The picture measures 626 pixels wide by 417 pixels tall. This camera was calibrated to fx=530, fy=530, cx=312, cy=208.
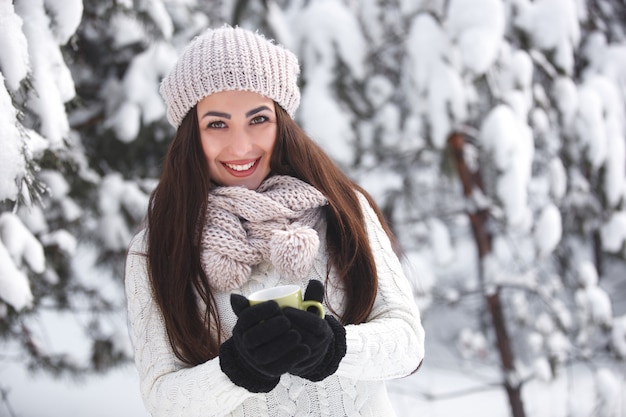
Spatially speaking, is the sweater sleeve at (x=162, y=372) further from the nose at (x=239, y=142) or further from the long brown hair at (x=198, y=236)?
the nose at (x=239, y=142)

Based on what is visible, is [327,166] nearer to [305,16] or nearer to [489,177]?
[305,16]

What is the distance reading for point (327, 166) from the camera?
1.65 meters

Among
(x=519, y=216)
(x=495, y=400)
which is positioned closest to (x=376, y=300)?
(x=519, y=216)

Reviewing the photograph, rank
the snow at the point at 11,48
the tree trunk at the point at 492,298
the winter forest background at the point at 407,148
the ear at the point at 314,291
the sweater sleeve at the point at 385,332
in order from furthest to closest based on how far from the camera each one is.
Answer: the tree trunk at the point at 492,298
the winter forest background at the point at 407,148
the snow at the point at 11,48
the sweater sleeve at the point at 385,332
the ear at the point at 314,291

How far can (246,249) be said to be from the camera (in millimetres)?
1381

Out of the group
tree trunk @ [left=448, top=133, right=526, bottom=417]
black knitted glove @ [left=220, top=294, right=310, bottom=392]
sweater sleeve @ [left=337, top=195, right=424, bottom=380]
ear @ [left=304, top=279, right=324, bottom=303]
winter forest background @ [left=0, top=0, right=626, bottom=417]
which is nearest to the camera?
black knitted glove @ [left=220, top=294, right=310, bottom=392]

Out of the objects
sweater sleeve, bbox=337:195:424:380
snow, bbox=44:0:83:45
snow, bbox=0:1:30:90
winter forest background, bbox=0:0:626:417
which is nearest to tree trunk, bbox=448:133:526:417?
winter forest background, bbox=0:0:626:417

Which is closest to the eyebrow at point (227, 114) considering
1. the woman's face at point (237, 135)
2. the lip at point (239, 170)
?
the woman's face at point (237, 135)

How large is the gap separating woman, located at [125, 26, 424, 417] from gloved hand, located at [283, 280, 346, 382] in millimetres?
50

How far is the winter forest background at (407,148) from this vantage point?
2.73m

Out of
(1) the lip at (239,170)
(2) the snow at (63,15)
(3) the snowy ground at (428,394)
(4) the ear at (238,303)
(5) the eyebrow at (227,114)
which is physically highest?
(2) the snow at (63,15)

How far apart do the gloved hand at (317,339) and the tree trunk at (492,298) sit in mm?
2635

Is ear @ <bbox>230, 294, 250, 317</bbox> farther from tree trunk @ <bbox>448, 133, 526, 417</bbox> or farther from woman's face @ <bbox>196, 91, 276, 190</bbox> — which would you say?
tree trunk @ <bbox>448, 133, 526, 417</bbox>

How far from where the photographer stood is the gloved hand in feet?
3.53
